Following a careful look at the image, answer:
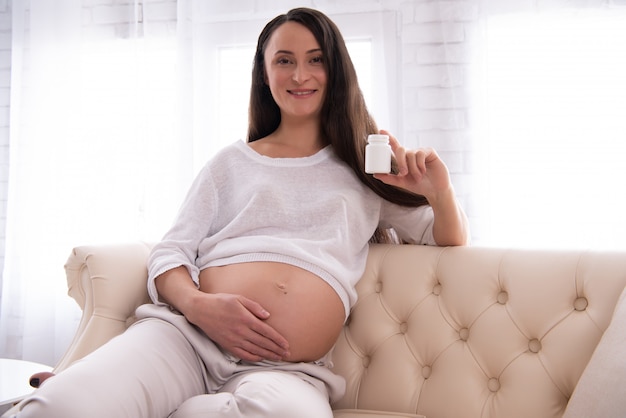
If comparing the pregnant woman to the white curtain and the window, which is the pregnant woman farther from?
the white curtain

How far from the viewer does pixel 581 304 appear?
1.24m

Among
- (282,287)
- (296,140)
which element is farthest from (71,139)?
(282,287)

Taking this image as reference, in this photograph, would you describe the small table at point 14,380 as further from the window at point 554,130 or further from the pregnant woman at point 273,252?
the window at point 554,130

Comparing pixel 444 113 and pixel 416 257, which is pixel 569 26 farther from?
pixel 416 257

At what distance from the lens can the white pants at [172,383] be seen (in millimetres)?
988

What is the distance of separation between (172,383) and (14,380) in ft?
2.41

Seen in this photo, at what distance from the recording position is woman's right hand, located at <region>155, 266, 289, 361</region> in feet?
Answer: 4.00

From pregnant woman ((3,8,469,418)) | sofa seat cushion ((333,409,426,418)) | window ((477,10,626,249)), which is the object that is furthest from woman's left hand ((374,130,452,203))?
window ((477,10,626,249))

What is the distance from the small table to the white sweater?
470 millimetres

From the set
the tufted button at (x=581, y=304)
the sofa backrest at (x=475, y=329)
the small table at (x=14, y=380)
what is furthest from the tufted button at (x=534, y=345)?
the small table at (x=14, y=380)

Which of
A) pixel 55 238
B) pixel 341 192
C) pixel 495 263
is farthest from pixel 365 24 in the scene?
pixel 55 238

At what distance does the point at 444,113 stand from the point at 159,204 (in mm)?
1179

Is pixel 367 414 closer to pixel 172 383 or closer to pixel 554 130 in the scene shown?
pixel 172 383

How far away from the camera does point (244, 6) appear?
7.86ft
